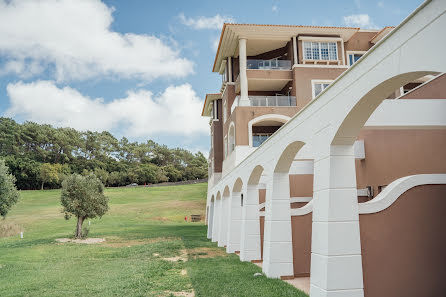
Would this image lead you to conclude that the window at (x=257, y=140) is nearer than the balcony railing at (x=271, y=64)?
Yes

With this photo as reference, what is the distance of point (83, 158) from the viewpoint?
82688 millimetres

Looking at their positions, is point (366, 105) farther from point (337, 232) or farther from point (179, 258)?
point (179, 258)

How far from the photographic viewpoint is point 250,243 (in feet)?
44.1

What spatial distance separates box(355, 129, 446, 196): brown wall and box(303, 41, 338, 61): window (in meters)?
14.4

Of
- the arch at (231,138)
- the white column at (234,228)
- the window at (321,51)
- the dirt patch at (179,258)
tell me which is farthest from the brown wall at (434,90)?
the arch at (231,138)

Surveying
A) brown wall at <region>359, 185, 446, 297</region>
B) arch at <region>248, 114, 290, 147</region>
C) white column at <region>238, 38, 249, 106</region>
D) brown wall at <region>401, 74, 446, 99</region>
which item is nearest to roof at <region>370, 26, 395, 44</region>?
arch at <region>248, 114, 290, 147</region>

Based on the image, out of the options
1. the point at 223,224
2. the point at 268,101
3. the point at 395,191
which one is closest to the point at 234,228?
the point at 223,224

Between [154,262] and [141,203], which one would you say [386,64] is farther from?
[141,203]

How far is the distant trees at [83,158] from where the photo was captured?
232 ft

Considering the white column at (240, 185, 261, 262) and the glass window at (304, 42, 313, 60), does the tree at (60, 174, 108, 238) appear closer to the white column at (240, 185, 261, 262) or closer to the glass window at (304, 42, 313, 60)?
the white column at (240, 185, 261, 262)

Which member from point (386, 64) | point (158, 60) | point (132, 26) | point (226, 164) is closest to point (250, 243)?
point (386, 64)

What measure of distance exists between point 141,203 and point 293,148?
162ft

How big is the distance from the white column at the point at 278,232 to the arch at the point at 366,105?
383 cm

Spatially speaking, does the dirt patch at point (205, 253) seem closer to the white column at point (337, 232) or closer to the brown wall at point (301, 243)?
the brown wall at point (301, 243)
